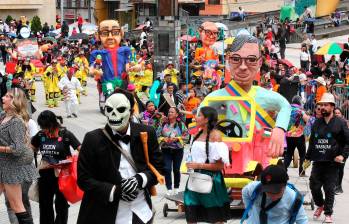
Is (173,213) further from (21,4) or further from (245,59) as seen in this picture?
(21,4)

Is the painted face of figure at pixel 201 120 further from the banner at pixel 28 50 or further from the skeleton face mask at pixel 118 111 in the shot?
the banner at pixel 28 50

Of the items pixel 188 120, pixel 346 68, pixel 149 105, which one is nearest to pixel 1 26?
pixel 346 68

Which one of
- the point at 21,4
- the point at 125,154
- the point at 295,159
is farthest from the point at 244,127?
the point at 21,4

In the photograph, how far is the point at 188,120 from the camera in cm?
2119

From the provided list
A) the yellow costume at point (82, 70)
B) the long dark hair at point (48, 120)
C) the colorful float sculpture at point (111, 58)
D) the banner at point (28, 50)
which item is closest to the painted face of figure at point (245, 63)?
the long dark hair at point (48, 120)

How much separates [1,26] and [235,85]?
3750 cm

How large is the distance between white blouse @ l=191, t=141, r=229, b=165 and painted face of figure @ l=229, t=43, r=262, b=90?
174cm

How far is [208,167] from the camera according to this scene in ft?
35.6

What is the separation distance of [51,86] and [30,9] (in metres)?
34.7

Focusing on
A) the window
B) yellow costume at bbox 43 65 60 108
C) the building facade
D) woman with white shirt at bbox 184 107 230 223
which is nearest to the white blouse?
woman with white shirt at bbox 184 107 230 223

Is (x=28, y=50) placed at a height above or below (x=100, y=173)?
below

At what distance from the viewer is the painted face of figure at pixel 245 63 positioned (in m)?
12.4

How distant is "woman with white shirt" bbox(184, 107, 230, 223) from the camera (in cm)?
1084

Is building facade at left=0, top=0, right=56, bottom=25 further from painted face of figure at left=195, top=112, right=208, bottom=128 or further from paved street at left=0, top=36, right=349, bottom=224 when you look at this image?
painted face of figure at left=195, top=112, right=208, bottom=128
